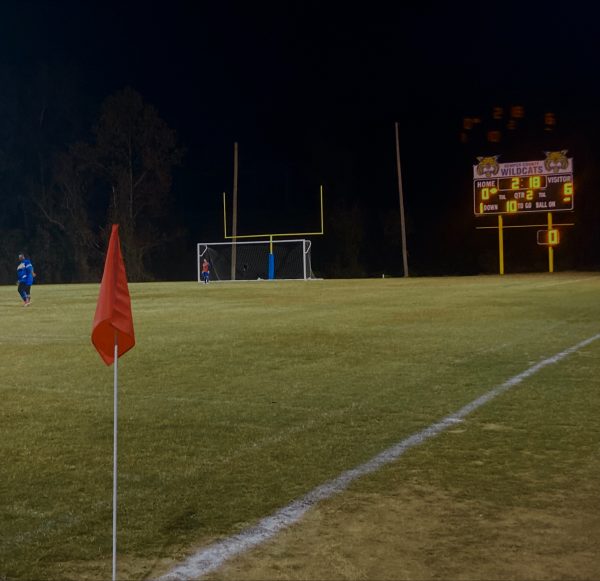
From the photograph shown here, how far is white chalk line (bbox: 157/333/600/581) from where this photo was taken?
3.22 meters

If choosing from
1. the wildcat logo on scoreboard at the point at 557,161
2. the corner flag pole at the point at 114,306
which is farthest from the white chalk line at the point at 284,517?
the wildcat logo on scoreboard at the point at 557,161

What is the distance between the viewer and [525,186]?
1550 inches

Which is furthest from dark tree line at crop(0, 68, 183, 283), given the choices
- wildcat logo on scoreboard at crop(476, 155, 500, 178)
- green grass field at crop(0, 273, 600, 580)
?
green grass field at crop(0, 273, 600, 580)

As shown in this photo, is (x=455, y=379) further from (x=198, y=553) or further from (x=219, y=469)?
(x=198, y=553)

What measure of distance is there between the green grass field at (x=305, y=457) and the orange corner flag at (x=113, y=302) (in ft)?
3.14

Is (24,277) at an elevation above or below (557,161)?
below

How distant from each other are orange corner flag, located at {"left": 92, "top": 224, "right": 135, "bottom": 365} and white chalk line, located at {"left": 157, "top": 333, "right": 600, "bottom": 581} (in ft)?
3.62

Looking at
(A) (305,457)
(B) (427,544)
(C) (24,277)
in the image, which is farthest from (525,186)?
(B) (427,544)

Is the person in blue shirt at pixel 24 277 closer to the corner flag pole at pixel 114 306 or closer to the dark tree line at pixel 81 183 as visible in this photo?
the corner flag pole at pixel 114 306

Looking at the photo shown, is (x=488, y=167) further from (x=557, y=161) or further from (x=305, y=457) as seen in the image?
(x=305, y=457)

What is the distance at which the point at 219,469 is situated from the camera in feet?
15.8

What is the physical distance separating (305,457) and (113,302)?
1.99 meters

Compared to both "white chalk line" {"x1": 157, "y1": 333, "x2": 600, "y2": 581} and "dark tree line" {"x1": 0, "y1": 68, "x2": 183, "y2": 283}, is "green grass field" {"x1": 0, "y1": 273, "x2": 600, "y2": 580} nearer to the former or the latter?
"white chalk line" {"x1": 157, "y1": 333, "x2": 600, "y2": 581}

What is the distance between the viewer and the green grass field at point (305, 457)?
11.0 ft
